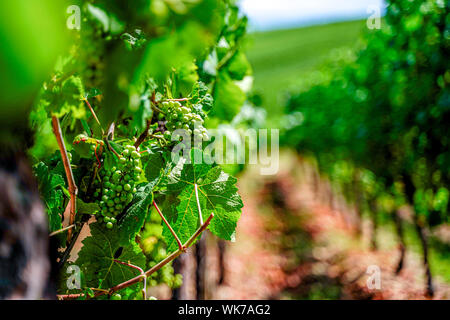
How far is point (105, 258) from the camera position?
46.6 inches

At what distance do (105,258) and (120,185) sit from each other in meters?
0.30

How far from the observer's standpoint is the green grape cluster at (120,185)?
3.47ft

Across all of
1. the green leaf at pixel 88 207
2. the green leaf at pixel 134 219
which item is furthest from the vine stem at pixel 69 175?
the green leaf at pixel 134 219

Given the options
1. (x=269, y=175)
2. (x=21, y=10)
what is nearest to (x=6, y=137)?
(x=21, y=10)

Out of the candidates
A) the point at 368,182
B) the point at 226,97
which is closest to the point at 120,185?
the point at 226,97

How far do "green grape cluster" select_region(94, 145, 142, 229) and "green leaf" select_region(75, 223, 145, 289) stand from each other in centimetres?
8

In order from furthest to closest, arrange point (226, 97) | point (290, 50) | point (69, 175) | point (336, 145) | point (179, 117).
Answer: point (290, 50) < point (336, 145) < point (226, 97) < point (179, 117) < point (69, 175)

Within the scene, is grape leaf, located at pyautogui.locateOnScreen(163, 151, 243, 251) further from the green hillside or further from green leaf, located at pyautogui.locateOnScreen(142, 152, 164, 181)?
the green hillside

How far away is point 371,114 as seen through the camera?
5355mm

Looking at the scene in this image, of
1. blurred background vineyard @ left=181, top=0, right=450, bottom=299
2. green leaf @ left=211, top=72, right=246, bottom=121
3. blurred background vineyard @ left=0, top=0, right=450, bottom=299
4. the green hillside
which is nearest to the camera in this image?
blurred background vineyard @ left=0, top=0, right=450, bottom=299

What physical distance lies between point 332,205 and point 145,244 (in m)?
10.1

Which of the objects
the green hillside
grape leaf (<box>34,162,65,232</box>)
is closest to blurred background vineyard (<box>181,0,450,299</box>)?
grape leaf (<box>34,162,65,232</box>)

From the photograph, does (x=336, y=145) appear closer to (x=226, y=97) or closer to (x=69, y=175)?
(x=226, y=97)

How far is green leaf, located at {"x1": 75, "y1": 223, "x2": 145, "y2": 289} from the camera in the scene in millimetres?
1154
